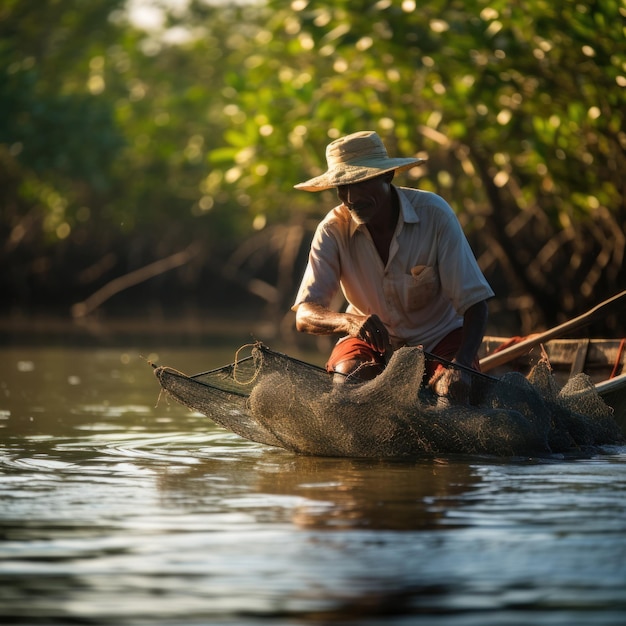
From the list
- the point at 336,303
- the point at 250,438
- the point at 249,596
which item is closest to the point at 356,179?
the point at 250,438

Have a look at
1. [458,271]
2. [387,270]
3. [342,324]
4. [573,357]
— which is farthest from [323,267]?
[573,357]

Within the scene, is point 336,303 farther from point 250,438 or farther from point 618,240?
point 250,438

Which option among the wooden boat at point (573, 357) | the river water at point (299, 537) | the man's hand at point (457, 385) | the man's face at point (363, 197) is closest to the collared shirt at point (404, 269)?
the man's face at point (363, 197)

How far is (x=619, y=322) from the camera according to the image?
1170 cm

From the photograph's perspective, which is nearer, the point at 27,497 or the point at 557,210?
the point at 27,497

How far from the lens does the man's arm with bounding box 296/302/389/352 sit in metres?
4.92

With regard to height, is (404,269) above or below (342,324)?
above

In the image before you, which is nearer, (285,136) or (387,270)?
(387,270)

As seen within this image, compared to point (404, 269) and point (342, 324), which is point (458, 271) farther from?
point (342, 324)

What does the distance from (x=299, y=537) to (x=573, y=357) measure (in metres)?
3.33

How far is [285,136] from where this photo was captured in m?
12.0

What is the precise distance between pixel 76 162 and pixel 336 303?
5.75 m

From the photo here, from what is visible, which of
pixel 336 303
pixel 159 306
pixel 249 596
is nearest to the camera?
pixel 249 596

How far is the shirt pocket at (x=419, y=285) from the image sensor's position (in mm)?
5309
